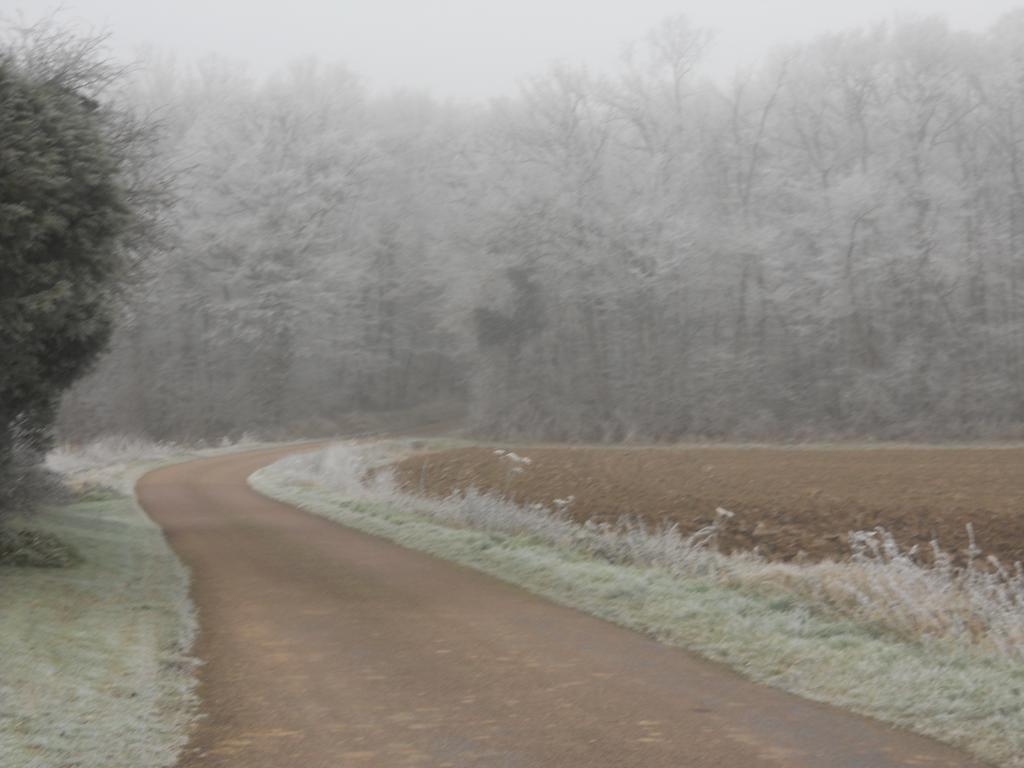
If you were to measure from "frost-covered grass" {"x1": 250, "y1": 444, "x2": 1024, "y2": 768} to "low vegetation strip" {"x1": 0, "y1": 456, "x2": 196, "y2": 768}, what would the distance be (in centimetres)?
403

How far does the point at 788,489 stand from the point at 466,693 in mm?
15378

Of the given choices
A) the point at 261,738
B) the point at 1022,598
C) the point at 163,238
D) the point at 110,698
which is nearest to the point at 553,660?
the point at 261,738

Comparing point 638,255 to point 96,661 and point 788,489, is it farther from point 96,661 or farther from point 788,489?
→ point 96,661

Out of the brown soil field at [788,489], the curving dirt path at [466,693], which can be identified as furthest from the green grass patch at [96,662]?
the brown soil field at [788,489]

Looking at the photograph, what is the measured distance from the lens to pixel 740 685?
7855 millimetres

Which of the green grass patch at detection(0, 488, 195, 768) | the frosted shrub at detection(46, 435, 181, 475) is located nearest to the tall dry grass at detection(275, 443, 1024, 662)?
the green grass patch at detection(0, 488, 195, 768)

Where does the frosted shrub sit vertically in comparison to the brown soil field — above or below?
above

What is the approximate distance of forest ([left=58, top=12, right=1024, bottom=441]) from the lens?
44.4 m

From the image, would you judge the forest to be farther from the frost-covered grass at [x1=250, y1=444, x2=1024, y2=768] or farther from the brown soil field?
the frost-covered grass at [x1=250, y1=444, x2=1024, y2=768]

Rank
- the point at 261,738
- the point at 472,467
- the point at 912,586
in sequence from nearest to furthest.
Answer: the point at 261,738, the point at 912,586, the point at 472,467

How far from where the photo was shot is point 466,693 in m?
7.69

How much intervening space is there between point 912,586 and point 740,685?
2682mm

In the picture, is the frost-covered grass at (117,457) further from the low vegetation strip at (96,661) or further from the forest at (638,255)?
the low vegetation strip at (96,661)

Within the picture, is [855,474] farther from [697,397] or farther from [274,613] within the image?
[697,397]
